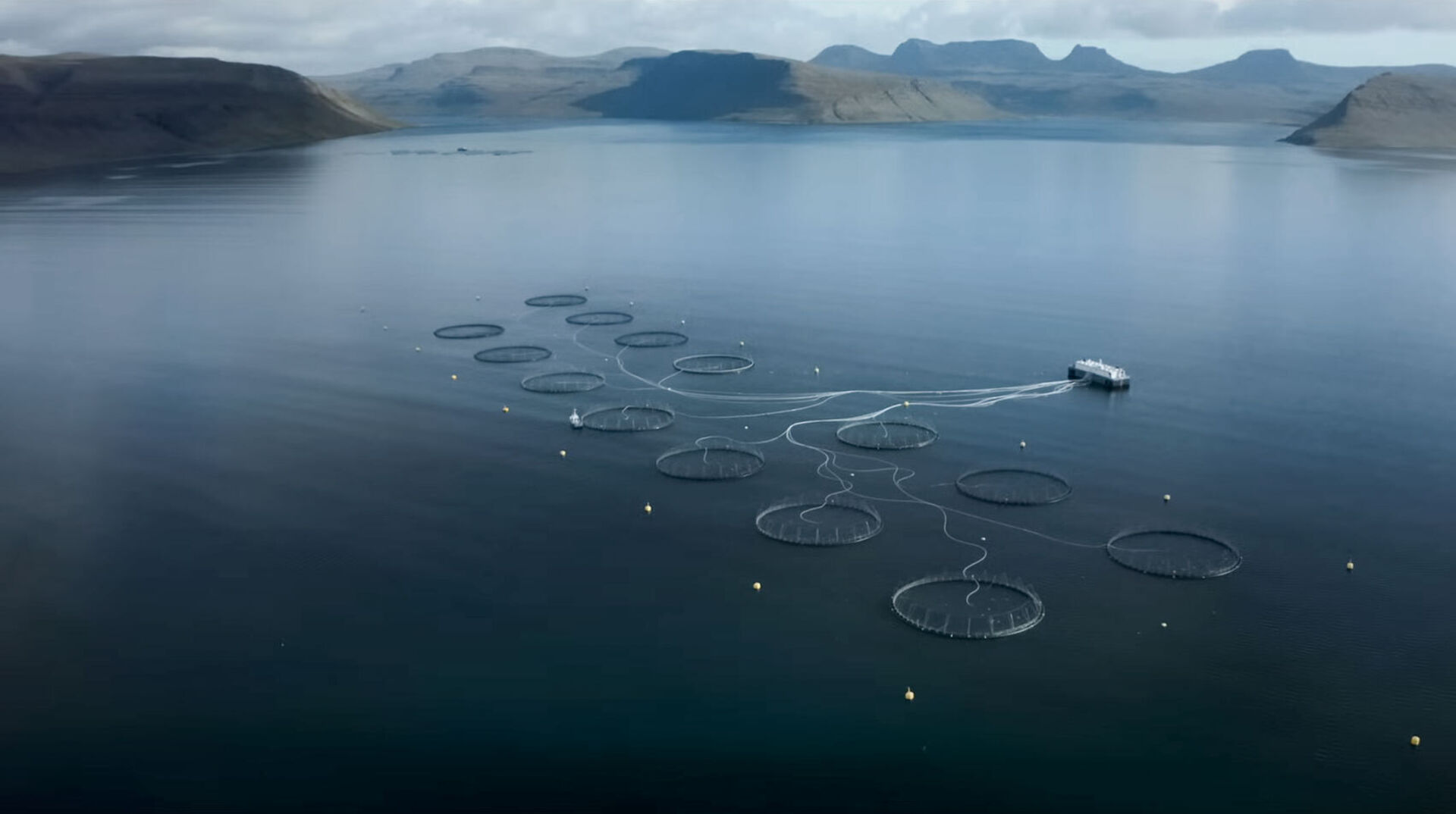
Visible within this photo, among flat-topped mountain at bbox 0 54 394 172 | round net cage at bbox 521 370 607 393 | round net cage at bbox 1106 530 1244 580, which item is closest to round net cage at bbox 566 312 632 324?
round net cage at bbox 521 370 607 393

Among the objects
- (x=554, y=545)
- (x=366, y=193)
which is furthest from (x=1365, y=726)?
(x=366, y=193)

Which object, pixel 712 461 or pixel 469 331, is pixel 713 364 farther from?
pixel 469 331

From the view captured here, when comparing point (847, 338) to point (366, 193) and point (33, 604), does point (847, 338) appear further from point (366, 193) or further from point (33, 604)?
point (366, 193)

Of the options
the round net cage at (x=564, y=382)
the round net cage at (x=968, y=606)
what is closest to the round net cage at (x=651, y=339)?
the round net cage at (x=564, y=382)

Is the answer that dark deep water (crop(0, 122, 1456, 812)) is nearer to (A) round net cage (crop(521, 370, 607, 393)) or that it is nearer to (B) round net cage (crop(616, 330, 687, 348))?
(A) round net cage (crop(521, 370, 607, 393))

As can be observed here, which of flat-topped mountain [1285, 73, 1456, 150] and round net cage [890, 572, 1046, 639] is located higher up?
flat-topped mountain [1285, 73, 1456, 150]

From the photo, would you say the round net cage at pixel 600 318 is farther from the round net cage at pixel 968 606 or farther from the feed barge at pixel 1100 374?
the round net cage at pixel 968 606
